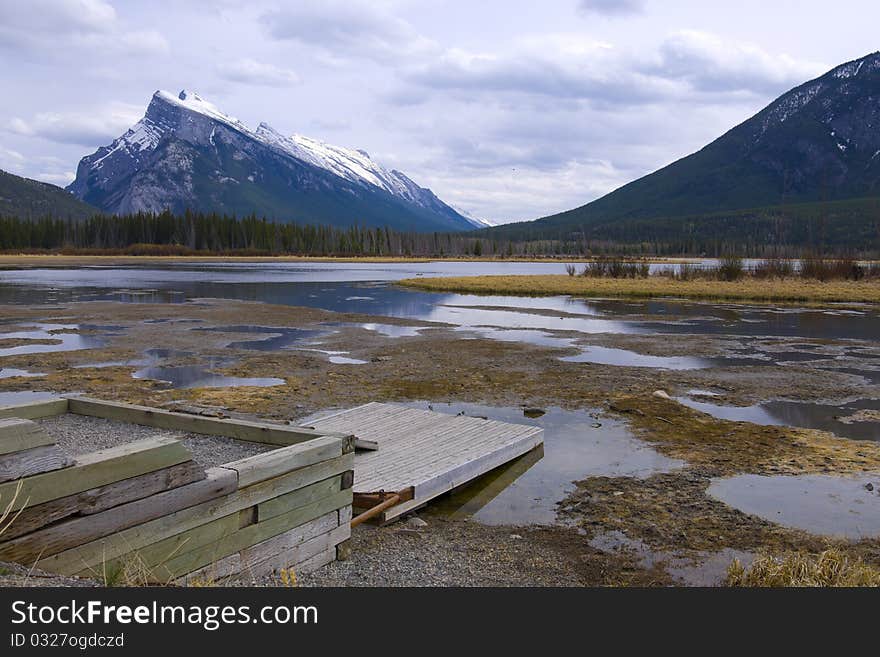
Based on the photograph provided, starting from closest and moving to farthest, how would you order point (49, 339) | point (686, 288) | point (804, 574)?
point (804, 574) < point (49, 339) < point (686, 288)

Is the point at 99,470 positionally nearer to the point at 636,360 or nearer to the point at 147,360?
the point at 147,360

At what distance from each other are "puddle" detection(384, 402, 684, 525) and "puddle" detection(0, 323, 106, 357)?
15.0 meters

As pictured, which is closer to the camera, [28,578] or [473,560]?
[28,578]

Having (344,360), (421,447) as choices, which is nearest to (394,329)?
(344,360)

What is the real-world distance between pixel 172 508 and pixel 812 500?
817 centimetres

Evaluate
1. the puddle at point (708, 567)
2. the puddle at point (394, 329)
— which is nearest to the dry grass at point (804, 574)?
the puddle at point (708, 567)

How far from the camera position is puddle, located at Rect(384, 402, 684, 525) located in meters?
9.67

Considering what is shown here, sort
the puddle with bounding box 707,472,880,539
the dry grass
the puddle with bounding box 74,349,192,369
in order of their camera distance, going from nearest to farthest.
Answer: the dry grass, the puddle with bounding box 707,472,880,539, the puddle with bounding box 74,349,192,369

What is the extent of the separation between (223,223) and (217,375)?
177 meters

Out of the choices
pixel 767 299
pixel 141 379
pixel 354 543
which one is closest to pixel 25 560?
pixel 354 543

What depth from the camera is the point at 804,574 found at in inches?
253

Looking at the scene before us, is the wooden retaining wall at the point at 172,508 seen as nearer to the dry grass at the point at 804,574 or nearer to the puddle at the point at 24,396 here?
the dry grass at the point at 804,574

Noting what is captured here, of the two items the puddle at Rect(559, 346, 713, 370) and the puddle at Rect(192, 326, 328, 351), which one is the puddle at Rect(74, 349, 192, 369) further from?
the puddle at Rect(559, 346, 713, 370)

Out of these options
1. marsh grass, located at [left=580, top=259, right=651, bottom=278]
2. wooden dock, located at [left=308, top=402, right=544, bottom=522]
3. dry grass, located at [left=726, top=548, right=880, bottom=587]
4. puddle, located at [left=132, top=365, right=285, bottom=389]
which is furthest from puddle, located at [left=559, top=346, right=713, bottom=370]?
marsh grass, located at [left=580, top=259, right=651, bottom=278]
